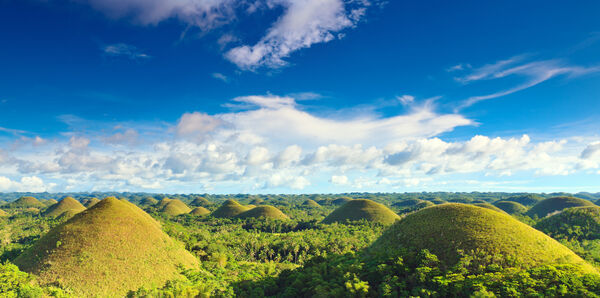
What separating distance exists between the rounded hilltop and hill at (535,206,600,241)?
39.2 metres

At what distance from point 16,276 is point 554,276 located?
2000 inches

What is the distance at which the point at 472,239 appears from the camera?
33.7m

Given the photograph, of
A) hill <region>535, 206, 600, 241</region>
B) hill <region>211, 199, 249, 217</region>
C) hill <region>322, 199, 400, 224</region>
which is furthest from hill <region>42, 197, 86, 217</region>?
hill <region>535, 206, 600, 241</region>

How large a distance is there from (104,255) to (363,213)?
77637 millimetres

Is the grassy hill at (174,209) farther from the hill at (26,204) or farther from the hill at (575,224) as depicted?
the hill at (575,224)

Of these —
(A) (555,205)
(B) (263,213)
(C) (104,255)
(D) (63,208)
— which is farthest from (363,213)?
(D) (63,208)

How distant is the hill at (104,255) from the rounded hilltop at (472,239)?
3005 cm

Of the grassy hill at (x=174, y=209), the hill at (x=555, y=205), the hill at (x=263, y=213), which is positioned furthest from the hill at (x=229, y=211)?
the hill at (x=555, y=205)

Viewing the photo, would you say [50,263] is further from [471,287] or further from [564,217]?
[564,217]

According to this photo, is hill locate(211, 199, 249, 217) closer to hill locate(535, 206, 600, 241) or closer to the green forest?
the green forest

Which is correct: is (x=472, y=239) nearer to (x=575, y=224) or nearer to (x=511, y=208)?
(x=575, y=224)

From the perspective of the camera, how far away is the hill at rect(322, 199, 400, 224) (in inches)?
3794

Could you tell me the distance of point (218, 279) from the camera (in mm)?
40688

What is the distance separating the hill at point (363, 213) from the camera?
316 ft
